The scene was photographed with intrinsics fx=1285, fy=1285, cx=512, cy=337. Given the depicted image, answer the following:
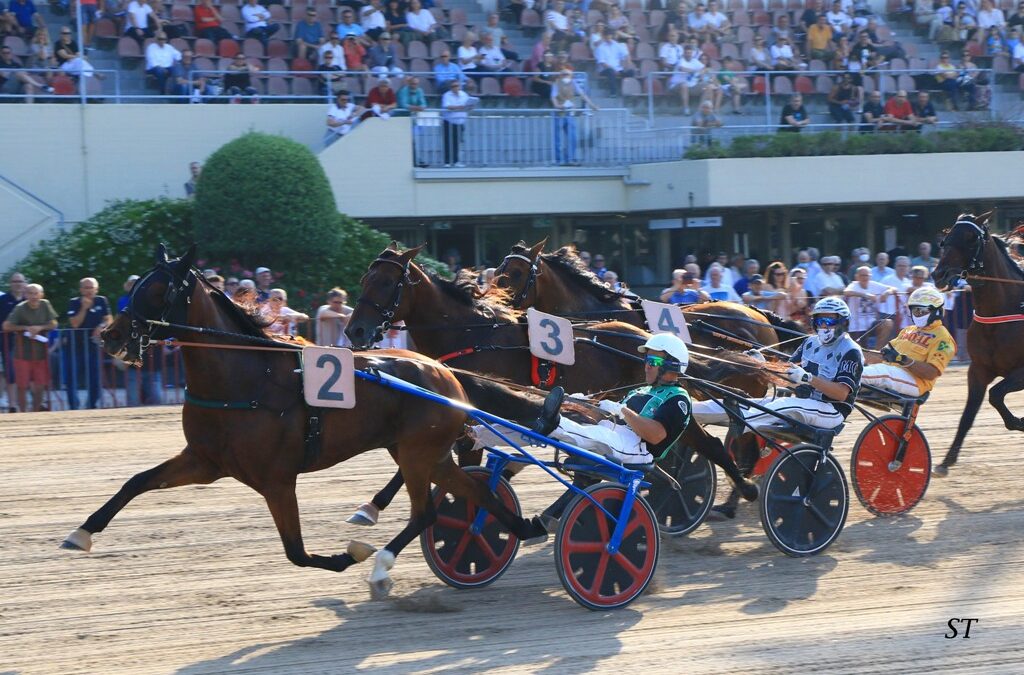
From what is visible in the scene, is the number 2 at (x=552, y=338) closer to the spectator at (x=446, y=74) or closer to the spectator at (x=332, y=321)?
the spectator at (x=332, y=321)

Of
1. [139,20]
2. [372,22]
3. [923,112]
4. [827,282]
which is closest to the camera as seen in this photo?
[827,282]

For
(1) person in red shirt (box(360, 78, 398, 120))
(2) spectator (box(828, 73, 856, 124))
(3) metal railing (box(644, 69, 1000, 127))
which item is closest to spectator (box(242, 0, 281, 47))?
(1) person in red shirt (box(360, 78, 398, 120))

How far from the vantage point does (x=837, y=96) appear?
1998 centimetres

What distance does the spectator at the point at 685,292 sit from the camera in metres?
12.5

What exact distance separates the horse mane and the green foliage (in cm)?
717

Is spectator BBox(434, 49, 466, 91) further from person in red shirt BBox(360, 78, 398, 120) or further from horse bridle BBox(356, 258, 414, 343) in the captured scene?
horse bridle BBox(356, 258, 414, 343)

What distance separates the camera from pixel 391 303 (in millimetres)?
7859

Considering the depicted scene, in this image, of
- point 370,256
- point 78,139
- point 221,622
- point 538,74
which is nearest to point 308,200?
point 370,256

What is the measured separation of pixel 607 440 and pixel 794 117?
1453 cm

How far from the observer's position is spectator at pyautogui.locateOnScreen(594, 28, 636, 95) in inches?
772

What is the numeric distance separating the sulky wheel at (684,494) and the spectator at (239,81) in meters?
11.3

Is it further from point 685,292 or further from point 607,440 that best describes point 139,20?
point 607,440

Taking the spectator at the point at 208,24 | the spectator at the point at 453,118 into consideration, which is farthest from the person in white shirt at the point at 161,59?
the spectator at the point at 453,118

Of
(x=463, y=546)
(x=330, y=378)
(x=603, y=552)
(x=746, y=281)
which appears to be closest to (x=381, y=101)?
(x=746, y=281)
